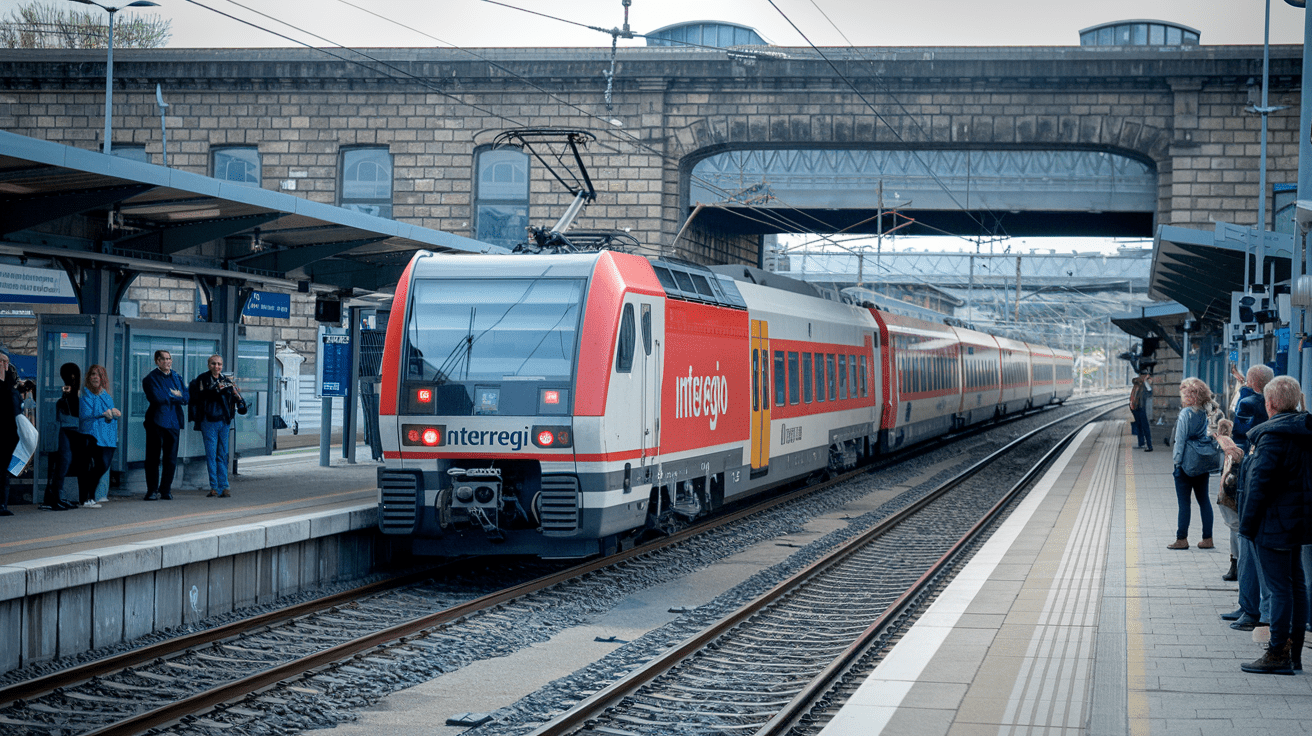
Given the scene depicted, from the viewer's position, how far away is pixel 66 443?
1170cm

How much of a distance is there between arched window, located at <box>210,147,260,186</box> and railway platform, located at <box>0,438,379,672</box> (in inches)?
765

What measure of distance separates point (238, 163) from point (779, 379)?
19867 millimetres

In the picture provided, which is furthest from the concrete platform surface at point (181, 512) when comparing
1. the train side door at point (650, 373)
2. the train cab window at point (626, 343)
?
the train cab window at point (626, 343)

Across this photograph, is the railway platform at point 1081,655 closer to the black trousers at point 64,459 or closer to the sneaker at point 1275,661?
the sneaker at point 1275,661

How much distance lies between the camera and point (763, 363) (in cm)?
1508

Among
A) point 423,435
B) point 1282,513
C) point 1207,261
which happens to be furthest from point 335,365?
point 1282,513

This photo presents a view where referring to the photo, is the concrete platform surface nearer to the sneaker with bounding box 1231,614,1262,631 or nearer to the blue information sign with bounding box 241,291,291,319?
the blue information sign with bounding box 241,291,291,319

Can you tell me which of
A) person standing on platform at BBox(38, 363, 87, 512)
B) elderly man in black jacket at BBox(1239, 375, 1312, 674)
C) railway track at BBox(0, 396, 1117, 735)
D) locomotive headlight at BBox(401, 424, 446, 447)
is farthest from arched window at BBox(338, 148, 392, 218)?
elderly man in black jacket at BBox(1239, 375, 1312, 674)

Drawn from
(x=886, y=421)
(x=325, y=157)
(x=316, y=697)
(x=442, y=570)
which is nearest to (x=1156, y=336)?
(x=886, y=421)

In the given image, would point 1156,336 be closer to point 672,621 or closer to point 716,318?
point 716,318

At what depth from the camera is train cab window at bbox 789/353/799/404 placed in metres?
16.4

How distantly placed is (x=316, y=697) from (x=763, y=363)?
28.9 feet

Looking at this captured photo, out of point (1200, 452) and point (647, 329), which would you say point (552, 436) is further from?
point (1200, 452)

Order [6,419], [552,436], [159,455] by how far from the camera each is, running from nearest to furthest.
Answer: [552,436]
[6,419]
[159,455]
